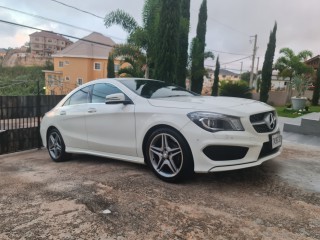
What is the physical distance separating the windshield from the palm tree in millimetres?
27292

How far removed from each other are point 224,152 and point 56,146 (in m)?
3.47

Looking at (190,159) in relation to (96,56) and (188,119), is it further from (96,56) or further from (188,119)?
(96,56)

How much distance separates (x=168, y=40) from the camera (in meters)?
10.0

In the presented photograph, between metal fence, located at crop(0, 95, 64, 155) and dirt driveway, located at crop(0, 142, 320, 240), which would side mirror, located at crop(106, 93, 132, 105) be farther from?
metal fence, located at crop(0, 95, 64, 155)

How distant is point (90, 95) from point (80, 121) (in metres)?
0.46

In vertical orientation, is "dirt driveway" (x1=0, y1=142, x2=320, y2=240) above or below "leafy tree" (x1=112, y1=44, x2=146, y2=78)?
below

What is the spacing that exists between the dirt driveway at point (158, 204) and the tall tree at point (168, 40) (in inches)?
243

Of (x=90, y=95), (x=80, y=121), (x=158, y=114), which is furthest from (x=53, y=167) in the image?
(x=158, y=114)

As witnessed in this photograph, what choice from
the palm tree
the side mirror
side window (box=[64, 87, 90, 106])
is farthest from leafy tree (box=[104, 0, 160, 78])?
the palm tree

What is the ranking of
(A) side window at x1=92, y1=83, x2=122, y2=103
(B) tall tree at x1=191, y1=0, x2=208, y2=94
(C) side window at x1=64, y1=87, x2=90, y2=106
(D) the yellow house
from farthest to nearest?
(D) the yellow house
(B) tall tree at x1=191, y1=0, x2=208, y2=94
(C) side window at x1=64, y1=87, x2=90, y2=106
(A) side window at x1=92, y1=83, x2=122, y2=103

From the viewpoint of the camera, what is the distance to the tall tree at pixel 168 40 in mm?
9938

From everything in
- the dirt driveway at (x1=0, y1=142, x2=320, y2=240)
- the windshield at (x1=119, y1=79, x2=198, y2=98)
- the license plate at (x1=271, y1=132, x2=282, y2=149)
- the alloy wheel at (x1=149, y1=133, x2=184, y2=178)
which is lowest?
the dirt driveway at (x1=0, y1=142, x2=320, y2=240)

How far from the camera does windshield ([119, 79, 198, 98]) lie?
4.13m

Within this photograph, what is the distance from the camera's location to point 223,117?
324cm
